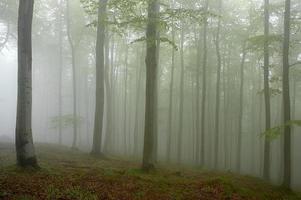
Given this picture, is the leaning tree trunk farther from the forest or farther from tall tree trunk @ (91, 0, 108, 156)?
tall tree trunk @ (91, 0, 108, 156)

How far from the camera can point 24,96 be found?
10906mm

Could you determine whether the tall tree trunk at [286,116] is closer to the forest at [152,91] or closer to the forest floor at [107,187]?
the forest at [152,91]

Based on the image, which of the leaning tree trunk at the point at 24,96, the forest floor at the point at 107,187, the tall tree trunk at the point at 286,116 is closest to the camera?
the forest floor at the point at 107,187

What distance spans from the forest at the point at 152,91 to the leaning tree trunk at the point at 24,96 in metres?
0.03

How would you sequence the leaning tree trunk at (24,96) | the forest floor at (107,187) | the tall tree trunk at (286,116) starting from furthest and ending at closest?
the tall tree trunk at (286,116)
the leaning tree trunk at (24,96)
the forest floor at (107,187)

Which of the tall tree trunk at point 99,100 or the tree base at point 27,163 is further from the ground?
the tall tree trunk at point 99,100

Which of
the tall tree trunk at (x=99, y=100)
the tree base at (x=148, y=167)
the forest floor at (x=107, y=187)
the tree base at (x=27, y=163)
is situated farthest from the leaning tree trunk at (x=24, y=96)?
the tall tree trunk at (x=99, y=100)

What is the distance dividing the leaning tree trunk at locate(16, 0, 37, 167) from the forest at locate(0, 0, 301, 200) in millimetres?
34

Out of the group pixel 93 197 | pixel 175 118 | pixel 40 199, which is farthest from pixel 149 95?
pixel 175 118

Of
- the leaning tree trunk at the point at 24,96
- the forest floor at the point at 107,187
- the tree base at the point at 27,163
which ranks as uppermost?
the leaning tree trunk at the point at 24,96

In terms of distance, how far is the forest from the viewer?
35.7 feet

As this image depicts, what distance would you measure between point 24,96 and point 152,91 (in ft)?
16.4

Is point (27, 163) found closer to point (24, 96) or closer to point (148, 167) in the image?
point (24, 96)

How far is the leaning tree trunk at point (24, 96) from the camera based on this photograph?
10820 mm
